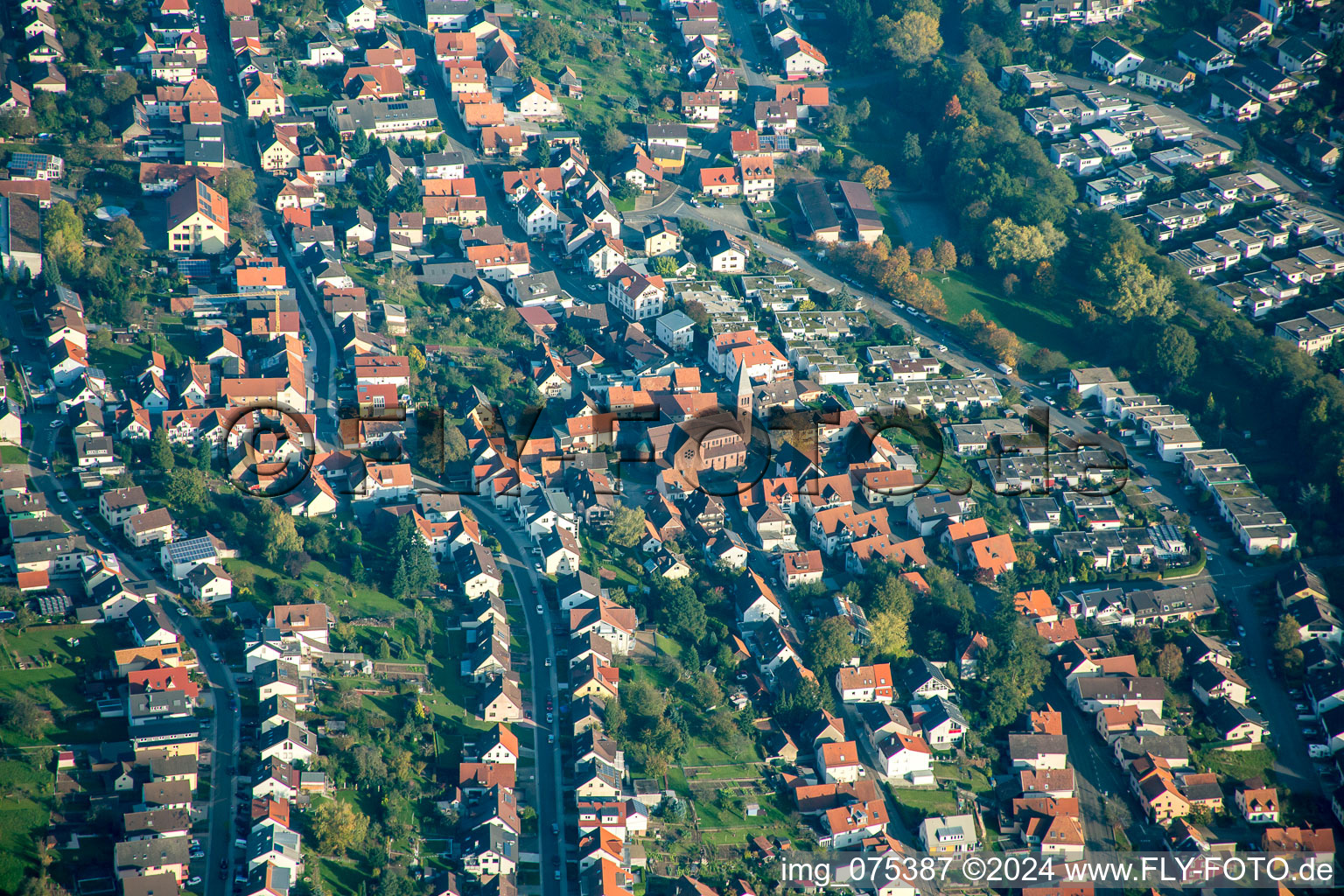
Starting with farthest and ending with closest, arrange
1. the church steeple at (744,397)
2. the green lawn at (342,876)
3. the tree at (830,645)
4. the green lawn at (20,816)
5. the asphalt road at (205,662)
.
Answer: the church steeple at (744,397) < the tree at (830,645) < the asphalt road at (205,662) < the green lawn at (342,876) < the green lawn at (20,816)

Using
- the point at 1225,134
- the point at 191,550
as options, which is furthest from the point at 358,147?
Result: the point at 1225,134

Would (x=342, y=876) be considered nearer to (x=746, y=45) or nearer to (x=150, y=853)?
(x=150, y=853)

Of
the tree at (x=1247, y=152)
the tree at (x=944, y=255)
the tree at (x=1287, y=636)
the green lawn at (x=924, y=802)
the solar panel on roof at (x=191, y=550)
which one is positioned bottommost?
the green lawn at (x=924, y=802)

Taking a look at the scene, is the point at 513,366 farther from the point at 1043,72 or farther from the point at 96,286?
the point at 1043,72

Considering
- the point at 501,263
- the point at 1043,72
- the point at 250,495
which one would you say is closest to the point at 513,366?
the point at 501,263

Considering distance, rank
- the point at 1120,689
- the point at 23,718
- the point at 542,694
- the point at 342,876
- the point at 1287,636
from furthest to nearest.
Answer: the point at 1287,636 < the point at 1120,689 < the point at 542,694 < the point at 23,718 < the point at 342,876

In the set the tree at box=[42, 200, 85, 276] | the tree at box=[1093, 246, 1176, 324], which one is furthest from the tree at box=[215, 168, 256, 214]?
the tree at box=[1093, 246, 1176, 324]

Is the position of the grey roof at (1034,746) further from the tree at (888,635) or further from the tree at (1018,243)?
the tree at (1018,243)

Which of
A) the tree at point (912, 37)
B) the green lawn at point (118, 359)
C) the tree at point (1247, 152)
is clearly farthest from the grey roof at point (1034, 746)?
the tree at point (912, 37)
